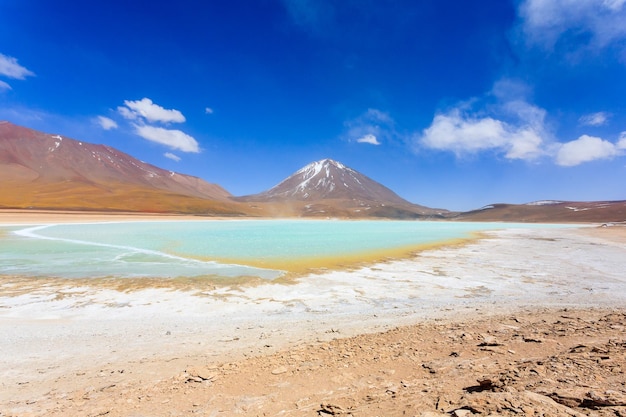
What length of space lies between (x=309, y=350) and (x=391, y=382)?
160 centimetres

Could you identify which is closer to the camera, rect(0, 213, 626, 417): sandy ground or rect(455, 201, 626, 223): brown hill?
rect(0, 213, 626, 417): sandy ground

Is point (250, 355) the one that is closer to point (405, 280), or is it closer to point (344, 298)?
point (344, 298)

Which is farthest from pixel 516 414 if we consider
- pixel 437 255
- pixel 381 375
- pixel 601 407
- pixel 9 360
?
pixel 437 255

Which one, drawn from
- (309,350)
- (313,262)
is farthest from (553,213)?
(309,350)

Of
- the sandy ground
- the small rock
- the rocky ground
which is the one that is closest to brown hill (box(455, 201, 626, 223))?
the sandy ground

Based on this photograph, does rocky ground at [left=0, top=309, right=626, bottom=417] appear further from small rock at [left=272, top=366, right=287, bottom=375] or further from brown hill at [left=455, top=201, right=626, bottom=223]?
brown hill at [left=455, top=201, right=626, bottom=223]

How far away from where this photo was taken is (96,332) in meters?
6.04

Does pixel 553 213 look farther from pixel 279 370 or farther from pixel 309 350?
pixel 279 370

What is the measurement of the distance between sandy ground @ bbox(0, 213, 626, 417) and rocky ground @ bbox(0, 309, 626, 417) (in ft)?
0.07

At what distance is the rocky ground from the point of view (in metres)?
2.98

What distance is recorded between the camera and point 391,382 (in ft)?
12.2

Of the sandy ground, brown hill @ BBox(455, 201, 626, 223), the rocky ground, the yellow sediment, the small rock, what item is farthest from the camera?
brown hill @ BBox(455, 201, 626, 223)

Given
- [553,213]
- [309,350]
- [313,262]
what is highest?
[553,213]

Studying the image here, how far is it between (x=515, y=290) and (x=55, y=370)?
11.0 metres
